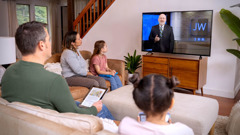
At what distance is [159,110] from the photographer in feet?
3.48

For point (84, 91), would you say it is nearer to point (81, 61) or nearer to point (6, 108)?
point (81, 61)

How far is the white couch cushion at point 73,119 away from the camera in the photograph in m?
1.04

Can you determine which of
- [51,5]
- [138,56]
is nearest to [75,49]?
[138,56]

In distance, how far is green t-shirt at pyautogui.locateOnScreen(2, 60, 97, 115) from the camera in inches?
50.0

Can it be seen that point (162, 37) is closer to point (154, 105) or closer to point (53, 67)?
point (53, 67)

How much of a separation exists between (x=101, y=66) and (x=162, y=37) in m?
1.36

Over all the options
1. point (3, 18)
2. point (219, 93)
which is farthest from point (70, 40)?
point (3, 18)

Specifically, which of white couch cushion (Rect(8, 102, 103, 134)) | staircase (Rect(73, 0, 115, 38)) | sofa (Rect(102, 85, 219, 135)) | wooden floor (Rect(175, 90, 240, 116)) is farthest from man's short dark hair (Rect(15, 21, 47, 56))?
staircase (Rect(73, 0, 115, 38))

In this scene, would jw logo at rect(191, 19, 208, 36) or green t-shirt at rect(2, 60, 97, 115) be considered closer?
green t-shirt at rect(2, 60, 97, 115)

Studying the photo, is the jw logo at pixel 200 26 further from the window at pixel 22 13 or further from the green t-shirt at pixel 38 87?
the window at pixel 22 13

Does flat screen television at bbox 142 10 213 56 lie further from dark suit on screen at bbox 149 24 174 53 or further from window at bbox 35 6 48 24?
window at bbox 35 6 48 24

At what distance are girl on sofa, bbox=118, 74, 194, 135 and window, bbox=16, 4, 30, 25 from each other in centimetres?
789

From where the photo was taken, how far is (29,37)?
1.31 meters

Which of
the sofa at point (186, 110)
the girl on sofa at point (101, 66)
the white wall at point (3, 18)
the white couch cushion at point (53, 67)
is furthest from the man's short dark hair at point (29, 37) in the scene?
the white wall at point (3, 18)
